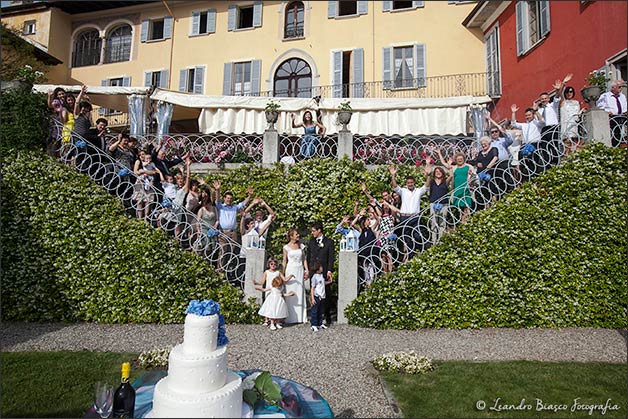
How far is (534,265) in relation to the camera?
6379 millimetres

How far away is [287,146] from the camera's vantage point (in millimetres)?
9945

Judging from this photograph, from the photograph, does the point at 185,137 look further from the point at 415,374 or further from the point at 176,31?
the point at 176,31

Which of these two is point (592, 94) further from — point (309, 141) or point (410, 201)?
point (309, 141)

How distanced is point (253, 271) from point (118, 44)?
19.8 m

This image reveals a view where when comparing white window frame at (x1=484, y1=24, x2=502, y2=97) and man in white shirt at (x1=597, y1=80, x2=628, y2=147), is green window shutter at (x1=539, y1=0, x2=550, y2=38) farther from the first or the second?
man in white shirt at (x1=597, y1=80, x2=628, y2=147)

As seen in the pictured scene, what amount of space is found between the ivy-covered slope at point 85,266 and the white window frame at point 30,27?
17.9 metres

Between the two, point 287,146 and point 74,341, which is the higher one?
point 287,146

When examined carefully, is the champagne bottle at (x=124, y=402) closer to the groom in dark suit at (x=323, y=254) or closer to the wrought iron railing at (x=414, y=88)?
the groom in dark suit at (x=323, y=254)

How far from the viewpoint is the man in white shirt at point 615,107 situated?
6992 millimetres

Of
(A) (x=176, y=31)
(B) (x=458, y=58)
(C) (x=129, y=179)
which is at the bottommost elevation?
(C) (x=129, y=179)

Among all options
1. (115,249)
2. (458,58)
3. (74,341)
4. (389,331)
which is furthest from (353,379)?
(458,58)

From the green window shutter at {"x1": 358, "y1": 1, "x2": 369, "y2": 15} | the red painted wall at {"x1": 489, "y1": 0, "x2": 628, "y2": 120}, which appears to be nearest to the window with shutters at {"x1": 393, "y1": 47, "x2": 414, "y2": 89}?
the green window shutter at {"x1": 358, "y1": 1, "x2": 369, "y2": 15}

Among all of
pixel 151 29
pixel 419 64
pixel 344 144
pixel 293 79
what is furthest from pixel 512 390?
pixel 151 29

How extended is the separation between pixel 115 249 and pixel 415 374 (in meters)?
5.63
